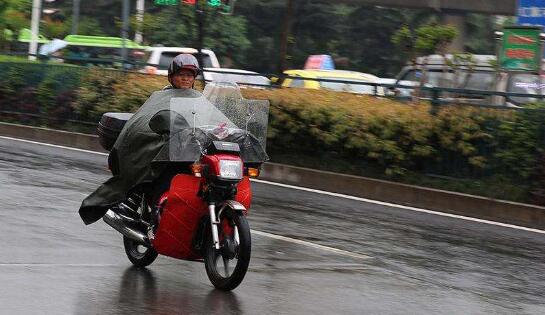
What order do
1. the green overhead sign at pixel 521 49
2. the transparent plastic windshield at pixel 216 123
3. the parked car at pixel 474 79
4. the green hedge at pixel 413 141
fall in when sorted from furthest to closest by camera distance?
the parked car at pixel 474 79 → the green overhead sign at pixel 521 49 → the green hedge at pixel 413 141 → the transparent plastic windshield at pixel 216 123

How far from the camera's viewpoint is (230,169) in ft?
24.2

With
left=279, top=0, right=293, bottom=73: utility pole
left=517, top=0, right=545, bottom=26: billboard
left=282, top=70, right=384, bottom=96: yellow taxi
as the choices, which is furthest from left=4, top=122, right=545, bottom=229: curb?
left=279, top=0, right=293, bottom=73: utility pole

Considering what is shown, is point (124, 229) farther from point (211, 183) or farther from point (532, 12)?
point (532, 12)

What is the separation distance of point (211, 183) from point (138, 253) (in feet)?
4.43

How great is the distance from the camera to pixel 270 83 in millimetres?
20125

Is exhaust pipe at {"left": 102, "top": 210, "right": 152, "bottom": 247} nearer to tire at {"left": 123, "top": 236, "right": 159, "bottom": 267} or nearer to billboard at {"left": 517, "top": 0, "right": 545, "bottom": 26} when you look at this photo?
tire at {"left": 123, "top": 236, "right": 159, "bottom": 267}

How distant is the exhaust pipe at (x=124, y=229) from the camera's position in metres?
8.07

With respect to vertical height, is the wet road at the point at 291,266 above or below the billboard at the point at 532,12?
below

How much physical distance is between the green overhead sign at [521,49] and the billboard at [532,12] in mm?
940

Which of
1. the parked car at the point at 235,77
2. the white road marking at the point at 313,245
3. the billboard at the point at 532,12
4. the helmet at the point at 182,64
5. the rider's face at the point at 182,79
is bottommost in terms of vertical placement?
the white road marking at the point at 313,245

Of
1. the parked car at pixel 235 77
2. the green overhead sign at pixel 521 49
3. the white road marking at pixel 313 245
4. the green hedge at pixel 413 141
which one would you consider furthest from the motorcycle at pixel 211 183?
the parked car at pixel 235 77

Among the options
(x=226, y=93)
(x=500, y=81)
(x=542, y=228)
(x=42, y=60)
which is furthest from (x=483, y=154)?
(x=42, y=60)

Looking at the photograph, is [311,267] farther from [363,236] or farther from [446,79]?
[446,79]

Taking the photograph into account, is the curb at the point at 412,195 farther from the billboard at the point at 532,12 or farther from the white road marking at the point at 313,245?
the white road marking at the point at 313,245
